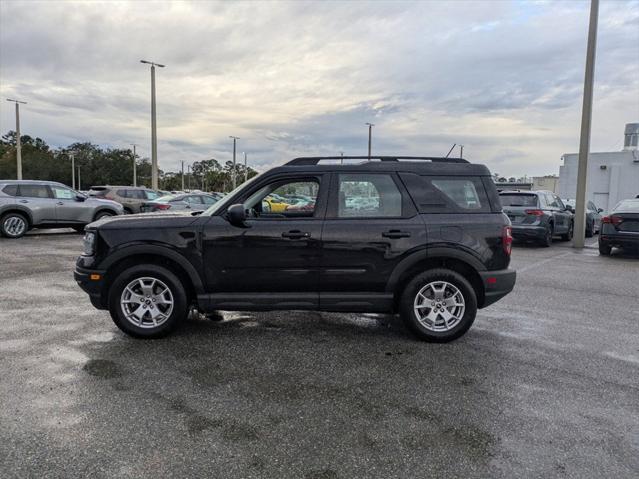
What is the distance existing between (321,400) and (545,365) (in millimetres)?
2211

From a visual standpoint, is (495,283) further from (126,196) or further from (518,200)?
(126,196)

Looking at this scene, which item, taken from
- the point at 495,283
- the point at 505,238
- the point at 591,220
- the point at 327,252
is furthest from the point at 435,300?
the point at 591,220

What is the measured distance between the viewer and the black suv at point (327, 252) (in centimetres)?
483

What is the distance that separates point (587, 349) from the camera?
15.9 feet

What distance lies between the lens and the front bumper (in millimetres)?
4848

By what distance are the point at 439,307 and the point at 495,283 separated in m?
0.64

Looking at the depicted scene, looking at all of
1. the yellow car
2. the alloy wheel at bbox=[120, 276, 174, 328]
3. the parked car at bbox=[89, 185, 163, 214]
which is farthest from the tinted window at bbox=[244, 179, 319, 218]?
the parked car at bbox=[89, 185, 163, 214]

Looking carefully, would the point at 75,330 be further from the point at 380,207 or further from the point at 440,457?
the point at 440,457

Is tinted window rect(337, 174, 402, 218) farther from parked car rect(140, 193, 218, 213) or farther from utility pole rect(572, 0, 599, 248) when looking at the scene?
parked car rect(140, 193, 218, 213)

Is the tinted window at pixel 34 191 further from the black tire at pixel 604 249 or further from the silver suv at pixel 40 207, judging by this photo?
the black tire at pixel 604 249

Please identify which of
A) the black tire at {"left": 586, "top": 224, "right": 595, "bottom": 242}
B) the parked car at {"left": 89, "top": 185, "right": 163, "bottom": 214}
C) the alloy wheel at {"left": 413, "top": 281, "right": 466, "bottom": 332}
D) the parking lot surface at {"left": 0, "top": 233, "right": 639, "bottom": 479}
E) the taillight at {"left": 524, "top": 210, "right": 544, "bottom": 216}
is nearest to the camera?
the parking lot surface at {"left": 0, "top": 233, "right": 639, "bottom": 479}

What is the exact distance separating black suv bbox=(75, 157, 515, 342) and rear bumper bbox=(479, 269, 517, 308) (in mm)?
12

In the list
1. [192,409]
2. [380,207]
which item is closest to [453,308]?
[380,207]

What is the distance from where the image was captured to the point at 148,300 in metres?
4.90
